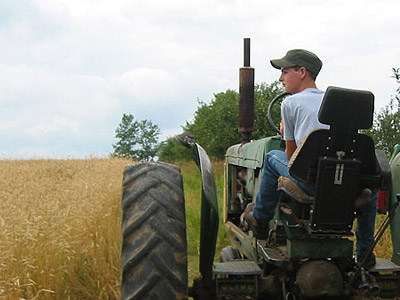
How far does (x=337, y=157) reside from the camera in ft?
8.62

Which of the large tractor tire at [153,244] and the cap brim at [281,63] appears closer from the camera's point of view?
the large tractor tire at [153,244]

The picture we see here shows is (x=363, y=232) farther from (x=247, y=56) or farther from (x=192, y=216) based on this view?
(x=192, y=216)

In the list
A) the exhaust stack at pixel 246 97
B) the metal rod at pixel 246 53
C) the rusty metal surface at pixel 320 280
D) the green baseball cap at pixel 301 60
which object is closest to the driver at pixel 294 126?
the green baseball cap at pixel 301 60

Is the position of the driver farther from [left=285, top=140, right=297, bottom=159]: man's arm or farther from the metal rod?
the metal rod

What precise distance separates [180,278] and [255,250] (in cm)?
147

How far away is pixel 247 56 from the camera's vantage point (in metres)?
5.94

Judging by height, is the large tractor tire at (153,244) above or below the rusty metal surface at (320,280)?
above

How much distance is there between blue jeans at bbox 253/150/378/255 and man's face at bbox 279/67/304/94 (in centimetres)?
48

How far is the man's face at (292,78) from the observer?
3.29m

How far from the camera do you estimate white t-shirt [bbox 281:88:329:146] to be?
2918mm

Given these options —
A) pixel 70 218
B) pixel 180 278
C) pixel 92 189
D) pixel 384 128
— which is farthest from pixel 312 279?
pixel 384 128

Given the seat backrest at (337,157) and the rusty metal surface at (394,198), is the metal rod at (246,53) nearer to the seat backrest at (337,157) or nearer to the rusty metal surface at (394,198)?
the rusty metal surface at (394,198)

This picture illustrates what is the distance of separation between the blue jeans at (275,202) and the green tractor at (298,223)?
0.10 metres

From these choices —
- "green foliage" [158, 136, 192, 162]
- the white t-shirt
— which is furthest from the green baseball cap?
"green foliage" [158, 136, 192, 162]
